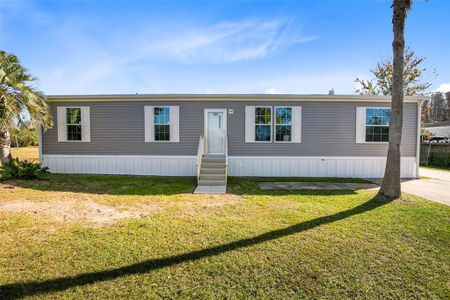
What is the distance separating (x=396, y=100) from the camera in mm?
6121

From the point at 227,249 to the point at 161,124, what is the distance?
744 centimetres

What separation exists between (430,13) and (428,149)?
1129 cm

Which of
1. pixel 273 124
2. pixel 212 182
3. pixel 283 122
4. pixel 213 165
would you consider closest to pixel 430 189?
pixel 283 122

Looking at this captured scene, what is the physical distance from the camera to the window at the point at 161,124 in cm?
970

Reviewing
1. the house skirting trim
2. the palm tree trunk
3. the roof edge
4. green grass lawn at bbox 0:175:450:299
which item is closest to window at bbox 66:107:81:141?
the roof edge

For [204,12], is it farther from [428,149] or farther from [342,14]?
[428,149]

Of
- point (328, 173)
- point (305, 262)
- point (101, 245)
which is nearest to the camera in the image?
point (305, 262)

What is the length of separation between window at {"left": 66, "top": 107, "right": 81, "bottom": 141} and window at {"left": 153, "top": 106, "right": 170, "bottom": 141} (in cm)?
345

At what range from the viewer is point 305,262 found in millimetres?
3078

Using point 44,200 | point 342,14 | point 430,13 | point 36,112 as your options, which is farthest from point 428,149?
point 36,112

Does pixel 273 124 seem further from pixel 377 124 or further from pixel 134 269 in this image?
pixel 134 269

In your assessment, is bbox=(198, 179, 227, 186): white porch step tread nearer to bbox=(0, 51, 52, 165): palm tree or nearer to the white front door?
the white front door

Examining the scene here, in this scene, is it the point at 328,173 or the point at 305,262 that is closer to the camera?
the point at 305,262

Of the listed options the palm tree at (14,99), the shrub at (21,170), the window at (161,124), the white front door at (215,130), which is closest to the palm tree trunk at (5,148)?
the palm tree at (14,99)
